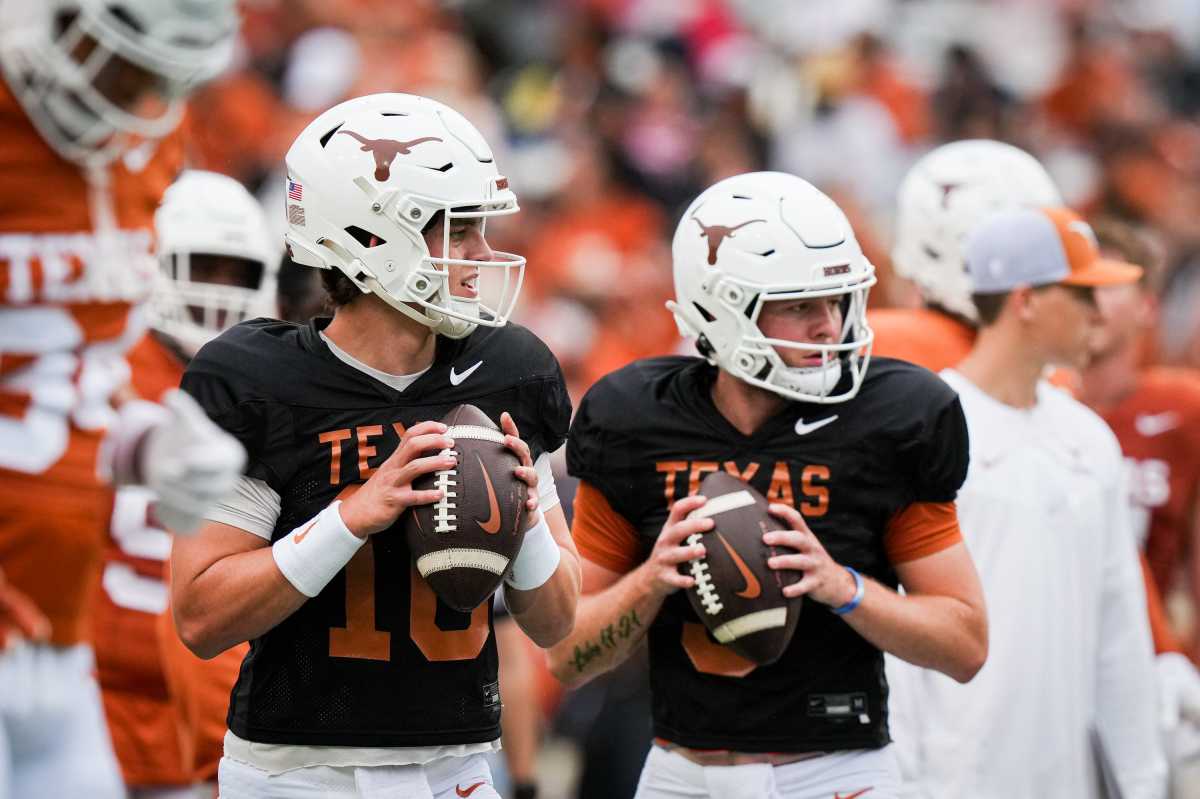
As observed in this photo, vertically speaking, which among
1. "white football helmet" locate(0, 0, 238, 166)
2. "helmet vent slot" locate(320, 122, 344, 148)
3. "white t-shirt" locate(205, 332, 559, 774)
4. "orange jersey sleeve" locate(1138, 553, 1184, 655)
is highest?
"white football helmet" locate(0, 0, 238, 166)

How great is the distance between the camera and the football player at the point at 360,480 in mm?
3217

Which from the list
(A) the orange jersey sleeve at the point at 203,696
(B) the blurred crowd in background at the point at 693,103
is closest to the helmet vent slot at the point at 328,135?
(A) the orange jersey sleeve at the point at 203,696

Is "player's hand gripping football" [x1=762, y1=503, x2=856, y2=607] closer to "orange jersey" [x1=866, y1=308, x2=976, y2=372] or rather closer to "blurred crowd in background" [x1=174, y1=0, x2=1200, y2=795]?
"orange jersey" [x1=866, y1=308, x2=976, y2=372]

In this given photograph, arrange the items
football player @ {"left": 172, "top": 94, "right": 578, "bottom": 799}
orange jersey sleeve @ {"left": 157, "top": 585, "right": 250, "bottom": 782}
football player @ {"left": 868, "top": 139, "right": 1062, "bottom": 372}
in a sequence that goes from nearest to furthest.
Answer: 1. football player @ {"left": 172, "top": 94, "right": 578, "bottom": 799}
2. orange jersey sleeve @ {"left": 157, "top": 585, "right": 250, "bottom": 782}
3. football player @ {"left": 868, "top": 139, "right": 1062, "bottom": 372}

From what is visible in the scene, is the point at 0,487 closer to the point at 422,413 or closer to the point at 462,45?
the point at 422,413

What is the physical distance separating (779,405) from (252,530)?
119cm

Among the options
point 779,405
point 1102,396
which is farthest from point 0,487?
point 1102,396

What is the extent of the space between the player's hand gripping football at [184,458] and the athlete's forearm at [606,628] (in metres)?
1.20

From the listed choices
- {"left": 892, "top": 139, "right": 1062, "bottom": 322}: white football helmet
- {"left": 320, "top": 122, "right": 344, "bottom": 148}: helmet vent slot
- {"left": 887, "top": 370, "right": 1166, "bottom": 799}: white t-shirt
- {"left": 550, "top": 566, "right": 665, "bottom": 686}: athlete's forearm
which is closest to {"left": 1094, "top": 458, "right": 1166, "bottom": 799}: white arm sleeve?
{"left": 887, "top": 370, "right": 1166, "bottom": 799}: white t-shirt

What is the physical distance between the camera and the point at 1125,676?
482 cm

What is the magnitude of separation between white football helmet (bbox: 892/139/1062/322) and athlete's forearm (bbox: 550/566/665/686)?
1920mm

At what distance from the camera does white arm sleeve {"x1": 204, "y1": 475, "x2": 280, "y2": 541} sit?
3.24 metres

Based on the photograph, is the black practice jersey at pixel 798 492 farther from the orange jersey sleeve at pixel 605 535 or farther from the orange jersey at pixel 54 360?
the orange jersey at pixel 54 360

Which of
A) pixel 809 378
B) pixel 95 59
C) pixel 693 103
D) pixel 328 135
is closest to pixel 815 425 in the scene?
pixel 809 378
